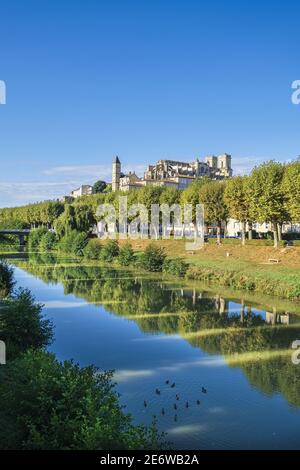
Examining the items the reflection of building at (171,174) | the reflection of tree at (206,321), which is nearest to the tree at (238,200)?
the reflection of tree at (206,321)

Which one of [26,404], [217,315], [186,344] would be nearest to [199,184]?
[217,315]

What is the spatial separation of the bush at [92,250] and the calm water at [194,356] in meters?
34.7

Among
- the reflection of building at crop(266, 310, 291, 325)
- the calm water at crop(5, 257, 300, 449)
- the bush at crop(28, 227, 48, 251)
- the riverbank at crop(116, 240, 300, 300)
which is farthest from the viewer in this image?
the bush at crop(28, 227, 48, 251)

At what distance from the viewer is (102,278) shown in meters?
54.4

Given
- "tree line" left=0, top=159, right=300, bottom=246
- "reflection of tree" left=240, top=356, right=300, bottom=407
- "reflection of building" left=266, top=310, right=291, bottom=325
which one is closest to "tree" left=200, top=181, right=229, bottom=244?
"tree line" left=0, top=159, right=300, bottom=246

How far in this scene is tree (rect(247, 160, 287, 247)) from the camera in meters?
55.8

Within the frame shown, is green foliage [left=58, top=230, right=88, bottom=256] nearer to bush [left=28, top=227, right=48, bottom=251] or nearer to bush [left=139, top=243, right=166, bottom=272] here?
bush [left=28, top=227, right=48, bottom=251]

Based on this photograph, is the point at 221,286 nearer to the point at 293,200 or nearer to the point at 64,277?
the point at 293,200

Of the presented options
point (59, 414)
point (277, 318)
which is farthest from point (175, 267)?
point (59, 414)

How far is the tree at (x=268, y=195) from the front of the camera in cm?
5575

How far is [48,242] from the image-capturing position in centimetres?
10006

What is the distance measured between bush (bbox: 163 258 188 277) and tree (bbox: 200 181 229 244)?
35.3 feet

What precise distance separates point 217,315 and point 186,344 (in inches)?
310
